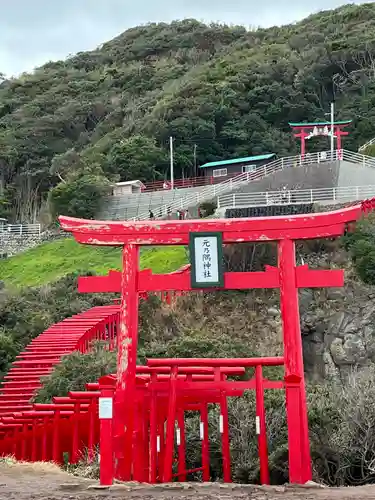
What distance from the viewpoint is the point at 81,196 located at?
4275cm

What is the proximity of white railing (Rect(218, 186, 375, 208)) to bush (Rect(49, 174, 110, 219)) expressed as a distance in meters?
8.10

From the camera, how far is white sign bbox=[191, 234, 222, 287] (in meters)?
12.3

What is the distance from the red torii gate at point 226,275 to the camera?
12164mm

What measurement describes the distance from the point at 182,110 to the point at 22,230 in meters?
17.9

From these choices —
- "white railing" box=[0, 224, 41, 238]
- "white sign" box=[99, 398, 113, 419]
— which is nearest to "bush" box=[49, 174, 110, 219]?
"white railing" box=[0, 224, 41, 238]

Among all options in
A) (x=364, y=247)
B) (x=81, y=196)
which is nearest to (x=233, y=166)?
(x=81, y=196)

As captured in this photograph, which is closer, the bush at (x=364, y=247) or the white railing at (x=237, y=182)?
the bush at (x=364, y=247)

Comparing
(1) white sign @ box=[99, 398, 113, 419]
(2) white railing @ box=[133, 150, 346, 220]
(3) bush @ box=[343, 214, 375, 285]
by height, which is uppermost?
(2) white railing @ box=[133, 150, 346, 220]

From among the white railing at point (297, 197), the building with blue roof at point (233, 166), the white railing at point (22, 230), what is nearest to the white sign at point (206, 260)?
the white railing at point (297, 197)

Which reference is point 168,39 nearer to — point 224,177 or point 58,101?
point 58,101

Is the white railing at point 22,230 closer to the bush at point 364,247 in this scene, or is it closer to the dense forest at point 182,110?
the dense forest at point 182,110

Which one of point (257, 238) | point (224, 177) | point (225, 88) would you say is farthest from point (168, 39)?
point (257, 238)

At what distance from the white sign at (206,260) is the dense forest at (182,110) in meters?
31.2

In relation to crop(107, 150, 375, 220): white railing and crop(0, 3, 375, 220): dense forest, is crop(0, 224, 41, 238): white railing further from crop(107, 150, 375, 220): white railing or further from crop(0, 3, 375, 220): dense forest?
crop(107, 150, 375, 220): white railing
